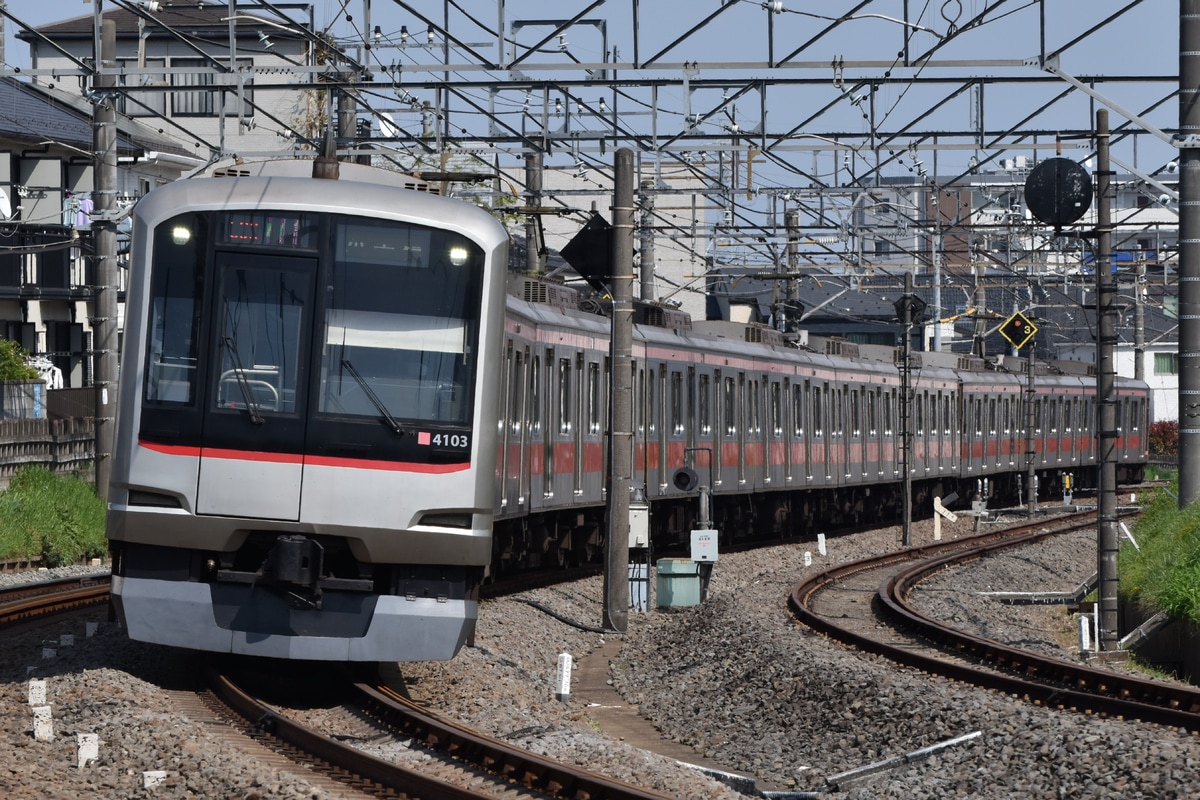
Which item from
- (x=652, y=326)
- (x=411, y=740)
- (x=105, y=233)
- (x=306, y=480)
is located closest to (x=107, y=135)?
(x=105, y=233)

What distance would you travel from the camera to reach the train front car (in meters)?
9.55

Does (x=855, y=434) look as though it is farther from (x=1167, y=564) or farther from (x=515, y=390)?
(x=515, y=390)

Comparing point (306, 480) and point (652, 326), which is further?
point (652, 326)

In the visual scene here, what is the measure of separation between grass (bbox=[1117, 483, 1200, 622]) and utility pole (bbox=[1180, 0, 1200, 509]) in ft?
2.49

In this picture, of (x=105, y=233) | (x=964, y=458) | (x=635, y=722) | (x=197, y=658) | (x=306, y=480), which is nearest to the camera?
(x=306, y=480)

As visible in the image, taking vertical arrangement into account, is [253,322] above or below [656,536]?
above

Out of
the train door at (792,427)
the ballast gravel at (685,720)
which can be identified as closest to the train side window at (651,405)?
the ballast gravel at (685,720)

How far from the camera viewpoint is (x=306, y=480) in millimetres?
9570

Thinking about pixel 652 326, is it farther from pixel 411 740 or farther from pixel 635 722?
pixel 411 740

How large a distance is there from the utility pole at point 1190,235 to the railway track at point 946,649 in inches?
114

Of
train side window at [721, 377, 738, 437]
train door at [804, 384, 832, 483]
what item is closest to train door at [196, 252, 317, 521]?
train side window at [721, 377, 738, 437]

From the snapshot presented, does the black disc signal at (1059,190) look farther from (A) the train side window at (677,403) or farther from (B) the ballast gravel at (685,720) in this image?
(A) the train side window at (677,403)

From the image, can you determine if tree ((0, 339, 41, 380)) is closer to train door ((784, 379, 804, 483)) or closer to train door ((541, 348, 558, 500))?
train door ((784, 379, 804, 483))

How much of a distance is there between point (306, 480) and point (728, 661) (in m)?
5.12
